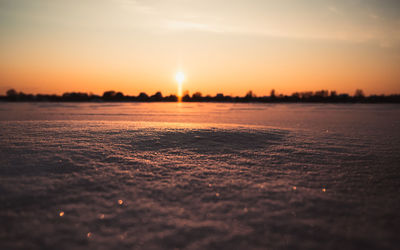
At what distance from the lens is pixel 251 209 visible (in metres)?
2.40

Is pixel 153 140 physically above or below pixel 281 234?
above

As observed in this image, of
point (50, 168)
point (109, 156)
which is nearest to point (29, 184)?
point (50, 168)

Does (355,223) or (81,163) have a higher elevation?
(81,163)

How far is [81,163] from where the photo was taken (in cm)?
359

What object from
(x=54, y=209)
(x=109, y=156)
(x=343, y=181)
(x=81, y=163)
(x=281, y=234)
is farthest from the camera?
(x=109, y=156)

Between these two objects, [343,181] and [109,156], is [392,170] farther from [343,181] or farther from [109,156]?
[109,156]

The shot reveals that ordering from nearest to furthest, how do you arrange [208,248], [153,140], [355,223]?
[208,248] → [355,223] → [153,140]

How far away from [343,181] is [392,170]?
125 cm

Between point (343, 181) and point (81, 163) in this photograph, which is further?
point (81, 163)

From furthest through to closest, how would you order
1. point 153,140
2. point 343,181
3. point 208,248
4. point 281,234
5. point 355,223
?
point 153,140, point 343,181, point 355,223, point 281,234, point 208,248

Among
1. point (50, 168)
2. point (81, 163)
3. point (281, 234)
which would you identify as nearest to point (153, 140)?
point (81, 163)

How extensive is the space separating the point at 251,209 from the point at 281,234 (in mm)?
451

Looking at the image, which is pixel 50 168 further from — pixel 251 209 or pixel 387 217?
pixel 387 217

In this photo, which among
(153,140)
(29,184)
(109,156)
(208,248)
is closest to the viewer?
(208,248)
